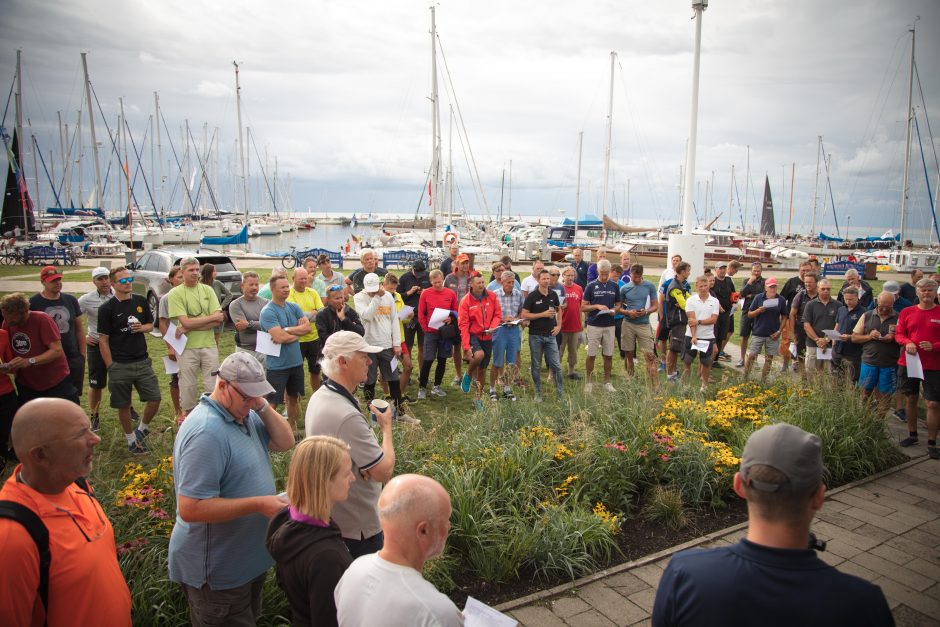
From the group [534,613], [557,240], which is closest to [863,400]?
[534,613]

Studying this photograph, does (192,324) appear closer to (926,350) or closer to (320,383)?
(320,383)

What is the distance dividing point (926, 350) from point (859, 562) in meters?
3.53

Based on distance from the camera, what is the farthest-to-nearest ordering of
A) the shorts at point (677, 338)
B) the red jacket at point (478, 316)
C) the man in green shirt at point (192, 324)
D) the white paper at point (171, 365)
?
the shorts at point (677, 338) → the red jacket at point (478, 316) → the white paper at point (171, 365) → the man in green shirt at point (192, 324)

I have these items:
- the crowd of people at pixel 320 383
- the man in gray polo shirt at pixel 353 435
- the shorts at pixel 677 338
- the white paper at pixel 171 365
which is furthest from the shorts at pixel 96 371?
the shorts at pixel 677 338

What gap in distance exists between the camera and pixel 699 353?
30.2 feet

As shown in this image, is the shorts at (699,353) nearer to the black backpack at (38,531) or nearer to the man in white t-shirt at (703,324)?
the man in white t-shirt at (703,324)

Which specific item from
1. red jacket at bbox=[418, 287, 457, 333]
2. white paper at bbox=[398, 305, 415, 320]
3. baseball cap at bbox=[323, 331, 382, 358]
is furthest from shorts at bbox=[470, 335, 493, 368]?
baseball cap at bbox=[323, 331, 382, 358]

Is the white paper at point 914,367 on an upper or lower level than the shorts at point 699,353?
upper

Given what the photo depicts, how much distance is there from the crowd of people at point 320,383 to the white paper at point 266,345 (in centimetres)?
2

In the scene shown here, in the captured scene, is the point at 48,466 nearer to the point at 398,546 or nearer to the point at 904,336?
the point at 398,546

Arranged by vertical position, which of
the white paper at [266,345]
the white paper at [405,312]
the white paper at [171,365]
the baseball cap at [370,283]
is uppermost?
the baseball cap at [370,283]

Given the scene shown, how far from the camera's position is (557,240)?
46.6 m

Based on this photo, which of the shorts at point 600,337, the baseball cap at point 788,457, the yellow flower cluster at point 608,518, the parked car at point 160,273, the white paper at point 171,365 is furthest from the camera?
the parked car at point 160,273

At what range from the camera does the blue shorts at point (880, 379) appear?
25.2 feet
